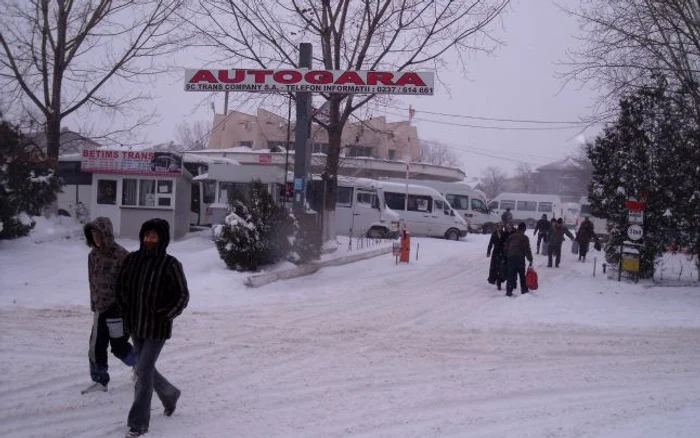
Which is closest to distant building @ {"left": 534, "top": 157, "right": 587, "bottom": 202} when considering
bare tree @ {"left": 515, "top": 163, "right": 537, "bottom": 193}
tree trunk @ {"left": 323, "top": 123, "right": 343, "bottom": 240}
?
bare tree @ {"left": 515, "top": 163, "right": 537, "bottom": 193}

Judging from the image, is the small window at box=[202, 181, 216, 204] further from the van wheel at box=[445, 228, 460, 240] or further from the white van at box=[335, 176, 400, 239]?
the van wheel at box=[445, 228, 460, 240]

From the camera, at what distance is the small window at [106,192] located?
21.2m

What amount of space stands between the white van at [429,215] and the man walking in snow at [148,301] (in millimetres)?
24884

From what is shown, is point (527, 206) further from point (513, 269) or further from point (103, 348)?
point (103, 348)

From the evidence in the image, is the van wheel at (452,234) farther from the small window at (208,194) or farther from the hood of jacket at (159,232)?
the hood of jacket at (159,232)

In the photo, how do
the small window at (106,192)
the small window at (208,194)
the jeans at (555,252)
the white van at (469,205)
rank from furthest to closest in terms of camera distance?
the white van at (469,205) < the small window at (208,194) < the small window at (106,192) < the jeans at (555,252)

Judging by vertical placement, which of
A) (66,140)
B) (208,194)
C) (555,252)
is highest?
(66,140)

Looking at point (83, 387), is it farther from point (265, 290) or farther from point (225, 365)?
point (265, 290)

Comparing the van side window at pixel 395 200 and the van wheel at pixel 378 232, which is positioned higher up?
the van side window at pixel 395 200

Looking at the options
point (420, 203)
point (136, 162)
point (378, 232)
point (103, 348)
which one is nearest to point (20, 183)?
point (136, 162)

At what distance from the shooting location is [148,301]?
551cm

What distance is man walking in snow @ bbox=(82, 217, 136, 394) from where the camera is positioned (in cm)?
645

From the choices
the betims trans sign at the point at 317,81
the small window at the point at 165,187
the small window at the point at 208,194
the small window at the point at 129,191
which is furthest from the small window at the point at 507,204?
the small window at the point at 129,191

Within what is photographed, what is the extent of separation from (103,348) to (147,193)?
1504cm
